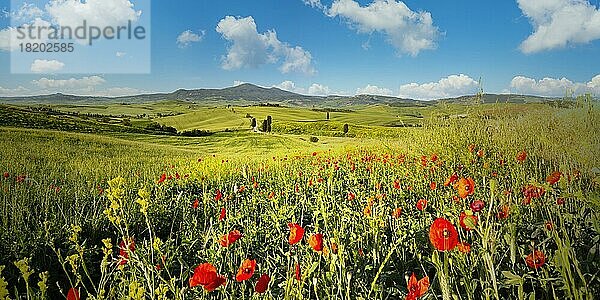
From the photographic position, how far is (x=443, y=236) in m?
0.65

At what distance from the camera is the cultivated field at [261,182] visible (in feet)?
4.89

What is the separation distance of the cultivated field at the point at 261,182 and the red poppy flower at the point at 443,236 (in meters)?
0.36

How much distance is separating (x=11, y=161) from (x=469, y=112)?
3616 mm

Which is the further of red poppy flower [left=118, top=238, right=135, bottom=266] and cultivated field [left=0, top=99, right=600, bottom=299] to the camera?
cultivated field [left=0, top=99, right=600, bottom=299]

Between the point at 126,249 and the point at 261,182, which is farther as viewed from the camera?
the point at 261,182

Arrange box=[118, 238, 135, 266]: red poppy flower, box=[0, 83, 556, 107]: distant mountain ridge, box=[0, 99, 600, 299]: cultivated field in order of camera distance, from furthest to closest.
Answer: box=[0, 83, 556, 107]: distant mountain ridge, box=[0, 99, 600, 299]: cultivated field, box=[118, 238, 135, 266]: red poppy flower

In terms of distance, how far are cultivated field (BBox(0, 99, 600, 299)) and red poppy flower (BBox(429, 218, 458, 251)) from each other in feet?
1.19

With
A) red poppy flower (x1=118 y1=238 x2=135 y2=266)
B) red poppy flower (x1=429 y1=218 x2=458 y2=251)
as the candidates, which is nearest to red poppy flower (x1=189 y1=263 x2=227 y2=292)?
red poppy flower (x1=118 y1=238 x2=135 y2=266)

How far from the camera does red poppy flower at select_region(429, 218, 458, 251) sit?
0.64m

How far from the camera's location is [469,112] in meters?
3.67

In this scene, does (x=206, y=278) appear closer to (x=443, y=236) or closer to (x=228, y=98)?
(x=443, y=236)

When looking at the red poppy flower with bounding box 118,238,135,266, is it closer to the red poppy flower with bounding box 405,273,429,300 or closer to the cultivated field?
the cultivated field

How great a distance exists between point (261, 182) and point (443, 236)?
269 centimetres

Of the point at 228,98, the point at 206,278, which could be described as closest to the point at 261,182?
the point at 228,98
